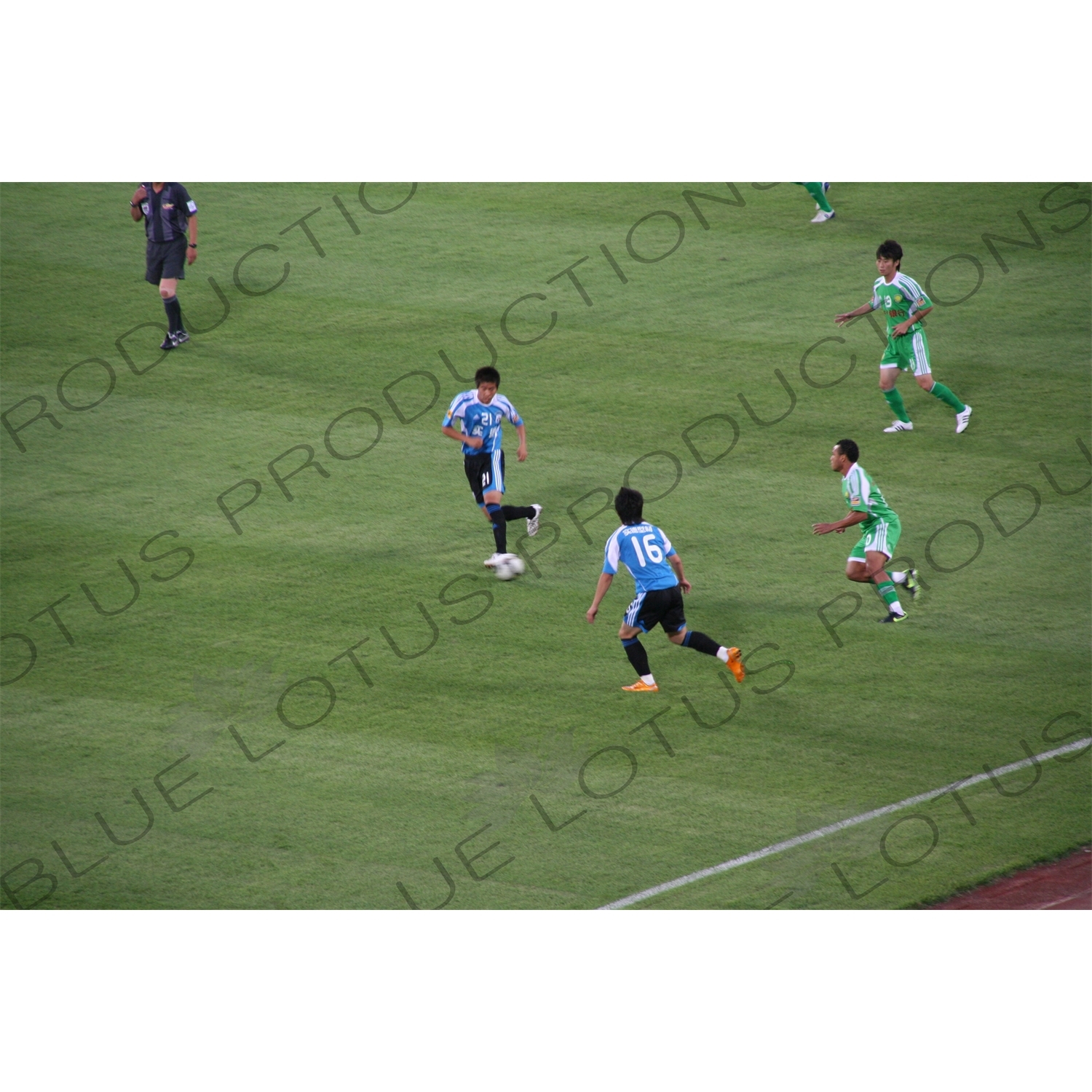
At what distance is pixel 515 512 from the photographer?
40.1 feet

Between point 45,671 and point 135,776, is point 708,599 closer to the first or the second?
point 135,776

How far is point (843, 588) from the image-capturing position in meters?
11.8

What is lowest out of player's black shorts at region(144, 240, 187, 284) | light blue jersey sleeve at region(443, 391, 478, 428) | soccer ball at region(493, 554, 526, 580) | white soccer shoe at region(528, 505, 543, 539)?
soccer ball at region(493, 554, 526, 580)

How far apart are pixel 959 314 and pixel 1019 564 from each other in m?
Answer: 5.28

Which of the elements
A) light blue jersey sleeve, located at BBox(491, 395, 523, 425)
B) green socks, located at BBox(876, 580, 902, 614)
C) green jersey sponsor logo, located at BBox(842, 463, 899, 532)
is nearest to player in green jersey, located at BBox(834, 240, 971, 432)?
green jersey sponsor logo, located at BBox(842, 463, 899, 532)

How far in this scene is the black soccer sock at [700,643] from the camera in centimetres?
1024

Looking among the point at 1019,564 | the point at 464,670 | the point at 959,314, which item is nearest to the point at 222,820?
the point at 464,670

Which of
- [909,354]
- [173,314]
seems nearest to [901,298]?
[909,354]

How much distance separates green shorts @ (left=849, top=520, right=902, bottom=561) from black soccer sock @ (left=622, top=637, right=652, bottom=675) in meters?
2.18

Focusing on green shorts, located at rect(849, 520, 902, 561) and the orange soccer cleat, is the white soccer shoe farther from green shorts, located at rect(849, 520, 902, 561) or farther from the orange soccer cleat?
green shorts, located at rect(849, 520, 902, 561)

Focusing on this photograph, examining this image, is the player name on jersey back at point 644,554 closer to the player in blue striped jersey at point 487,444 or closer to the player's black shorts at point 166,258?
the player in blue striped jersey at point 487,444

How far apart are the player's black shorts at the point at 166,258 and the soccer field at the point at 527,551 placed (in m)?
1.01

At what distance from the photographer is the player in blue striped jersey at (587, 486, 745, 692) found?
32.9 feet

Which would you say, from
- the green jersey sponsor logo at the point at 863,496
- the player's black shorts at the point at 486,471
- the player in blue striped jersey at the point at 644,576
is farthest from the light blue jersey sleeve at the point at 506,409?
the green jersey sponsor logo at the point at 863,496
